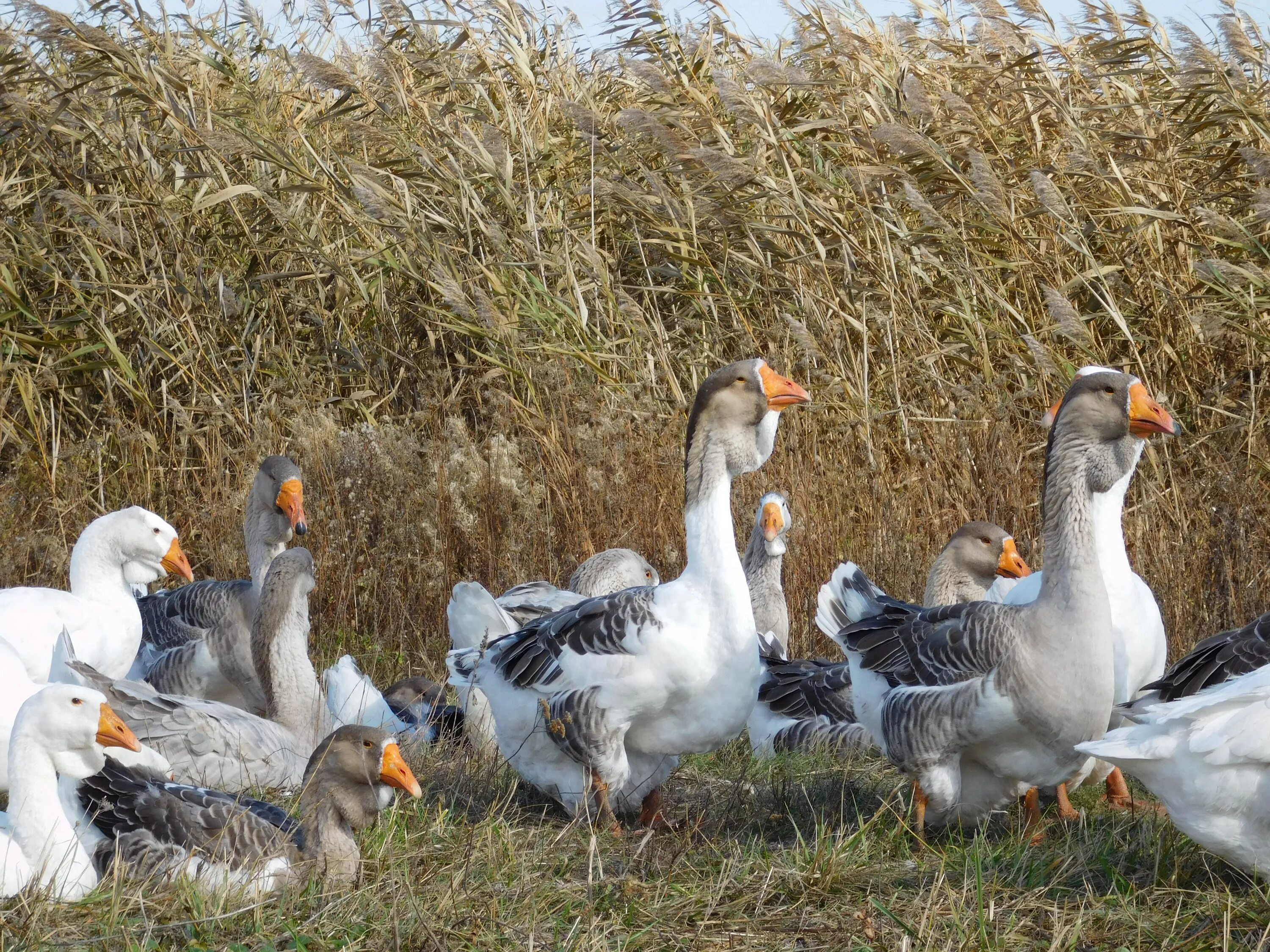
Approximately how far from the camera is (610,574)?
777 centimetres

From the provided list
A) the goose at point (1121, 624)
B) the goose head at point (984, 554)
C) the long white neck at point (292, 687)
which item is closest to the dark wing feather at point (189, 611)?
the long white neck at point (292, 687)

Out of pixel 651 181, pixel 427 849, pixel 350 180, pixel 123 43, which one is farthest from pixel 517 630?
pixel 123 43

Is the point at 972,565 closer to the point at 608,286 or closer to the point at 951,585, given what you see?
the point at 951,585

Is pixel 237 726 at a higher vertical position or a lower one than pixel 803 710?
higher

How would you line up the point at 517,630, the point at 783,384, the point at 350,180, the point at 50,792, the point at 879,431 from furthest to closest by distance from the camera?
the point at 350,180
the point at 879,431
the point at 517,630
the point at 783,384
the point at 50,792

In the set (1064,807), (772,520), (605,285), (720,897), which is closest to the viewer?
(720,897)

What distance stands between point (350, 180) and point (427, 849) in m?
6.63

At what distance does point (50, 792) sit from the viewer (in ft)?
15.3

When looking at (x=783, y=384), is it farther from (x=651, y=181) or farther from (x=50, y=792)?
(x=651, y=181)

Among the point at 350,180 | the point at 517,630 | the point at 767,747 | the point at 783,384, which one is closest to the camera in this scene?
the point at 783,384

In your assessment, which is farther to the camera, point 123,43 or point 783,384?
point 123,43

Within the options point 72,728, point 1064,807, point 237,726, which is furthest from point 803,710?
point 72,728

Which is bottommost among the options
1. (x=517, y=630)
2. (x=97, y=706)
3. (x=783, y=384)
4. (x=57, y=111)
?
(x=517, y=630)

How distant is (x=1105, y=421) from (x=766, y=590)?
3.22 metres
